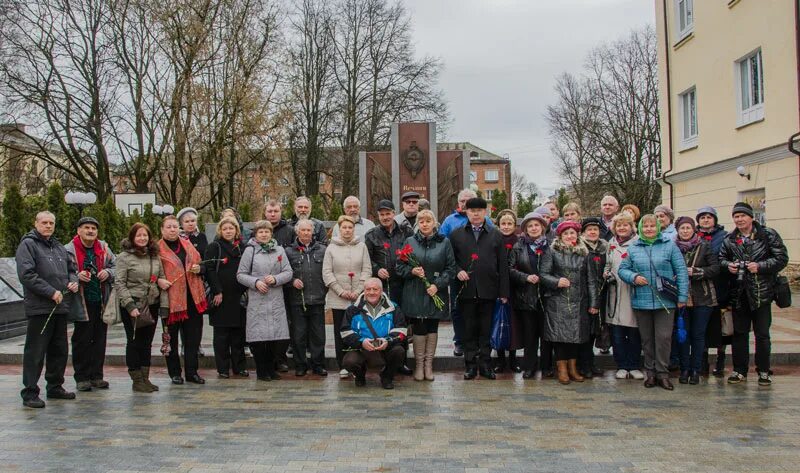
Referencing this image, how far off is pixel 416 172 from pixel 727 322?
1073 cm

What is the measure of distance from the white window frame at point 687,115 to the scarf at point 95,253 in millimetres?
16982

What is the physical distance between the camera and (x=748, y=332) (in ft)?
24.3

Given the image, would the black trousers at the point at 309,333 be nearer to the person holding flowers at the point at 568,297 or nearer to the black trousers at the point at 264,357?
the black trousers at the point at 264,357

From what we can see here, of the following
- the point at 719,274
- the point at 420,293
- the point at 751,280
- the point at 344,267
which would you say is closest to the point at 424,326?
the point at 420,293

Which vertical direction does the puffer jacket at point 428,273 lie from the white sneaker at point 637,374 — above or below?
above

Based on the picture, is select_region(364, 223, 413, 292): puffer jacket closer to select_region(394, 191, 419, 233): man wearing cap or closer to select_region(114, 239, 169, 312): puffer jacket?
select_region(394, 191, 419, 233): man wearing cap

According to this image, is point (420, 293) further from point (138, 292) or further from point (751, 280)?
point (751, 280)

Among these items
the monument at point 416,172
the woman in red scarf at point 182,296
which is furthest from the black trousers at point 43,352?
the monument at point 416,172

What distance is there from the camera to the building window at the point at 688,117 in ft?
66.0

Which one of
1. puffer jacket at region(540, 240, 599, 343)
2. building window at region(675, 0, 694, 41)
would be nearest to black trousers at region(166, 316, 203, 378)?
puffer jacket at region(540, 240, 599, 343)

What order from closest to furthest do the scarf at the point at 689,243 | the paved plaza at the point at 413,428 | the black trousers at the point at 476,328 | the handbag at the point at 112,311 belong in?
the paved plaza at the point at 413,428, the handbag at the point at 112,311, the scarf at the point at 689,243, the black trousers at the point at 476,328

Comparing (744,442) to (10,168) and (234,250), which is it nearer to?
(234,250)

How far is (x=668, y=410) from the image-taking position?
6.16m

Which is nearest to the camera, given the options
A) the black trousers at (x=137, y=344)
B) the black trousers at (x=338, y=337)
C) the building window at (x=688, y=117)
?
the black trousers at (x=137, y=344)
